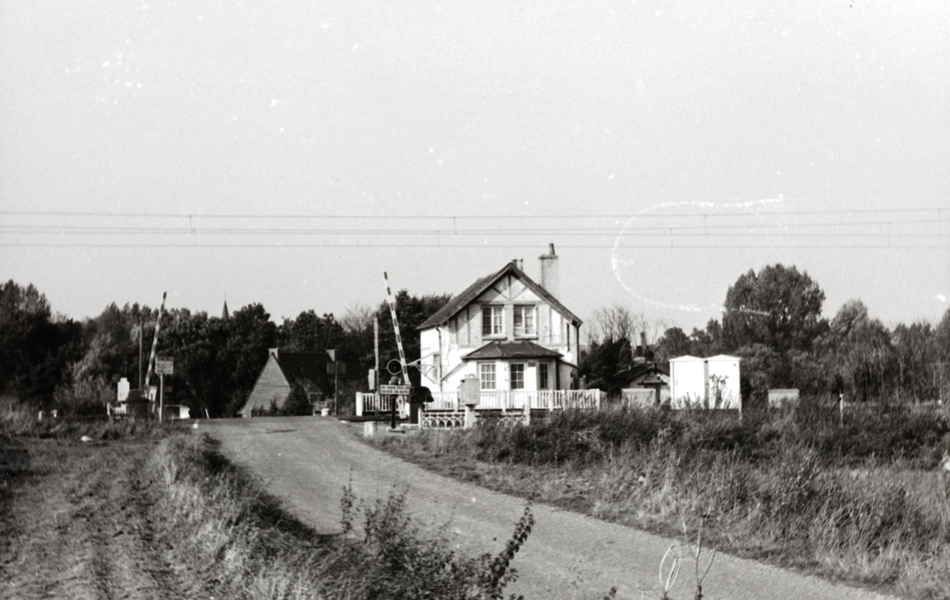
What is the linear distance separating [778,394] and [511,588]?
29.8 meters

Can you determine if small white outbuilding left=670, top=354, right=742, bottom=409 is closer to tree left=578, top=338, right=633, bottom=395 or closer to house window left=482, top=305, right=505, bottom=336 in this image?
house window left=482, top=305, right=505, bottom=336

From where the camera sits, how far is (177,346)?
212ft

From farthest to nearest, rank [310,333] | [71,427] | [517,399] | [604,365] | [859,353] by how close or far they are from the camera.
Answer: [310,333] → [604,365] → [859,353] → [517,399] → [71,427]

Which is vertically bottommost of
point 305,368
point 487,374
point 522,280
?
point 487,374

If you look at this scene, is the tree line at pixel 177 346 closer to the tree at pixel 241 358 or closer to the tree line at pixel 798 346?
the tree at pixel 241 358

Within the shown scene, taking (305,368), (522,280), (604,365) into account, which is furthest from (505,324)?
(305,368)

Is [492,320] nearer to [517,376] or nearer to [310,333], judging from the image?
[517,376]

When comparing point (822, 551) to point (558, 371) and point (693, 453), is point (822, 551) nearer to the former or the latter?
point (693, 453)

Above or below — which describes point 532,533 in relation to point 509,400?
below

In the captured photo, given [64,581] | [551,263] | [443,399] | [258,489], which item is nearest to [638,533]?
[258,489]

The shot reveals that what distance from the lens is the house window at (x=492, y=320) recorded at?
43.2 metres

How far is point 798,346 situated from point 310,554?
213ft

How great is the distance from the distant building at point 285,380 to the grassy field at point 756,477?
1574 inches

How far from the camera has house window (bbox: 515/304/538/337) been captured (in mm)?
43250
